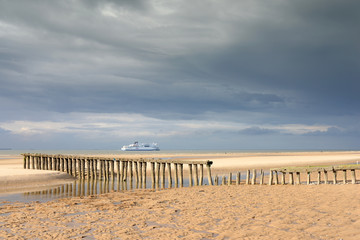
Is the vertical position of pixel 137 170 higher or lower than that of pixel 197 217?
higher

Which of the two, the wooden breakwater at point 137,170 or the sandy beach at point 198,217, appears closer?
the sandy beach at point 198,217

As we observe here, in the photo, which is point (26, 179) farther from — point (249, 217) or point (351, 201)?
point (351, 201)

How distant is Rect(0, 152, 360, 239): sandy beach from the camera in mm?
8625

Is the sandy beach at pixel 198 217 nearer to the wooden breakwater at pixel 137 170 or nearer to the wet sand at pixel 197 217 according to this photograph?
the wet sand at pixel 197 217

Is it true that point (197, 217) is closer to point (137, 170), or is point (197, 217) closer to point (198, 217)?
point (198, 217)

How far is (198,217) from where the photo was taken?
1078cm

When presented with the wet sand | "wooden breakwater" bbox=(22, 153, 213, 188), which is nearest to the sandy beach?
the wet sand

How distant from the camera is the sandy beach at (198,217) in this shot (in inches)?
340

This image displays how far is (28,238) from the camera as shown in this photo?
8430 millimetres

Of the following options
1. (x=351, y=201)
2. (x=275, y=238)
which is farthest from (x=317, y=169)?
(x=275, y=238)

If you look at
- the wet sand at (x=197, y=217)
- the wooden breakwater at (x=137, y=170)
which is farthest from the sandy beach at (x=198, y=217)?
the wooden breakwater at (x=137, y=170)

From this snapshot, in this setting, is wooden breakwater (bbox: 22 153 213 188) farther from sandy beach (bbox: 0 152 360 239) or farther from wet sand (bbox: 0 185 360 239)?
wet sand (bbox: 0 185 360 239)

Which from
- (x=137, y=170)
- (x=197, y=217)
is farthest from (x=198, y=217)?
(x=137, y=170)

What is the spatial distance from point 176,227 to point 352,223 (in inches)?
220
